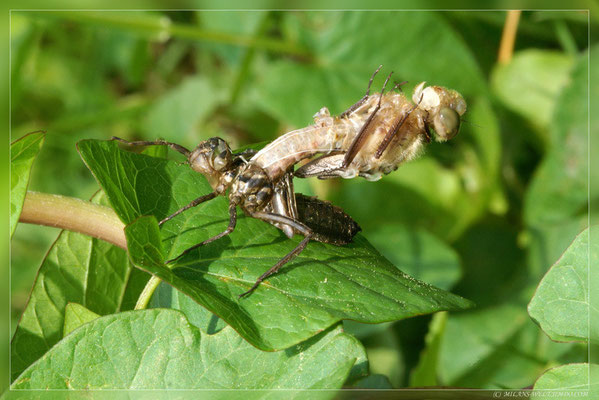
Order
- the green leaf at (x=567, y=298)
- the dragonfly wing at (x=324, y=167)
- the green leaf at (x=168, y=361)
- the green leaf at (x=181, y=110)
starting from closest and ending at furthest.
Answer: the green leaf at (x=168, y=361) → the green leaf at (x=567, y=298) → the dragonfly wing at (x=324, y=167) → the green leaf at (x=181, y=110)

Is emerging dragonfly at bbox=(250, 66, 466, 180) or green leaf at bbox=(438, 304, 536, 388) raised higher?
emerging dragonfly at bbox=(250, 66, 466, 180)

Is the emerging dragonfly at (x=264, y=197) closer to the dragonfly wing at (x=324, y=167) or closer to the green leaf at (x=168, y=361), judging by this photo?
the dragonfly wing at (x=324, y=167)

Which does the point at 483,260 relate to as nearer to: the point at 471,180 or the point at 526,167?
the point at 471,180

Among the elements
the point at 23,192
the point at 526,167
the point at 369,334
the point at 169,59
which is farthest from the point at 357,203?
the point at 169,59

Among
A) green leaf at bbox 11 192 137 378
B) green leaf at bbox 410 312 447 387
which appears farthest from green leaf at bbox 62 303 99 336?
green leaf at bbox 410 312 447 387

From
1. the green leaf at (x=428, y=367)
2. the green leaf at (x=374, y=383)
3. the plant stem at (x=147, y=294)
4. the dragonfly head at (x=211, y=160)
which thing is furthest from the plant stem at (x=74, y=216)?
the green leaf at (x=428, y=367)

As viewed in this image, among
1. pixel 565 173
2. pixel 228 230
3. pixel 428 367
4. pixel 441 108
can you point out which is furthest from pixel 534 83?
pixel 228 230

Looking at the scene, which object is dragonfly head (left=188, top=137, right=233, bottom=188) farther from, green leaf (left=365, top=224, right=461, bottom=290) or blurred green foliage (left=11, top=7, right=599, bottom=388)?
green leaf (left=365, top=224, right=461, bottom=290)
